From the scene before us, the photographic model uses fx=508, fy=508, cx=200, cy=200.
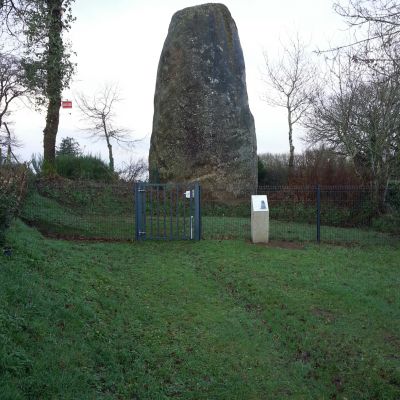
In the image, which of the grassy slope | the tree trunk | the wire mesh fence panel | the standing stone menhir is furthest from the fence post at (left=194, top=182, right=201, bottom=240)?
the tree trunk

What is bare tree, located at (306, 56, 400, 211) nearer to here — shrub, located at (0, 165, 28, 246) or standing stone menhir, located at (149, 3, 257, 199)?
standing stone menhir, located at (149, 3, 257, 199)

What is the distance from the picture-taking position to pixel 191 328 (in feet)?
21.5

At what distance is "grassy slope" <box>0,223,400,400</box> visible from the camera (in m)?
4.75

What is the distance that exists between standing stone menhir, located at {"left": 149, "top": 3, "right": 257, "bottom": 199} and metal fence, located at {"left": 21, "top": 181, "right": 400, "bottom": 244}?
38.0 inches

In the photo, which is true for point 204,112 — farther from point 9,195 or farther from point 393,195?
point 9,195

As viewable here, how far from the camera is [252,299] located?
7848 millimetres

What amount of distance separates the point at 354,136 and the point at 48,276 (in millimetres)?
12981

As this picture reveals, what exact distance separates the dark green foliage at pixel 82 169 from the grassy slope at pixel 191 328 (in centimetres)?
1042

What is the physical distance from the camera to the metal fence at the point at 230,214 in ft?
42.4

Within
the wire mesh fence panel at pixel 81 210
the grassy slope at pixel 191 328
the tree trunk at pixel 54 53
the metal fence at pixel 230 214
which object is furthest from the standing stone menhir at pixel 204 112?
the grassy slope at pixel 191 328

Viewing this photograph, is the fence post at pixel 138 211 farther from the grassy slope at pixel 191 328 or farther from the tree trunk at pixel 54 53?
the tree trunk at pixel 54 53

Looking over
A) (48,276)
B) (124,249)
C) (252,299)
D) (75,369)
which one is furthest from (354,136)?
(75,369)

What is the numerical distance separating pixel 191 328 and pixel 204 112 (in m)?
11.6

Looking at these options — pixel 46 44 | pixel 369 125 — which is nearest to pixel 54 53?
pixel 46 44
